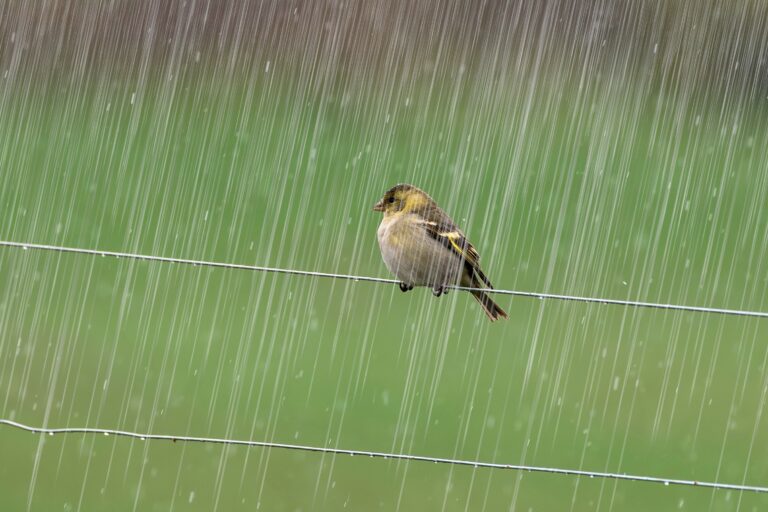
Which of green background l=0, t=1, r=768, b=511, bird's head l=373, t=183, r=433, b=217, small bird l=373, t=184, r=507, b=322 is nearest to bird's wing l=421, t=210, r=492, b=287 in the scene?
small bird l=373, t=184, r=507, b=322

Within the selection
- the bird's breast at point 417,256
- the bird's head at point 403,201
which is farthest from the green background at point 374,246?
the bird's breast at point 417,256

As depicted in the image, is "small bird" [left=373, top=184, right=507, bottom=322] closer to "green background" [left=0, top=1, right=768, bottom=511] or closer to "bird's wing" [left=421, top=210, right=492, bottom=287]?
"bird's wing" [left=421, top=210, right=492, bottom=287]

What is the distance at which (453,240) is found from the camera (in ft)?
28.4

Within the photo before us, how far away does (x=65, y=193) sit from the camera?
76.0 feet

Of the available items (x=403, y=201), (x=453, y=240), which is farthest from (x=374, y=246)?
(x=453, y=240)

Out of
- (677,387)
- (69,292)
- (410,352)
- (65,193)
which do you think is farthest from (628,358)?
(65,193)

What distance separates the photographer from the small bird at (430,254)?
8.58m

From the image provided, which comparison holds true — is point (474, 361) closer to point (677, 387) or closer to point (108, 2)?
point (677, 387)

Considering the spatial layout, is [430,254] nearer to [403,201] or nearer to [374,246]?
[403,201]

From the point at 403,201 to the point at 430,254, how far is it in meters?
0.57

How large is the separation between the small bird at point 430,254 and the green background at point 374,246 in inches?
171

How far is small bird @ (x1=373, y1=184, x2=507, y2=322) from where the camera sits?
858 centimetres

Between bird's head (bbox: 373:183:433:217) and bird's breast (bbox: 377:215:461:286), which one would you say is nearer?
bird's breast (bbox: 377:215:461:286)

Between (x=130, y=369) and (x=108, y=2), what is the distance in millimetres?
14245
